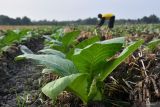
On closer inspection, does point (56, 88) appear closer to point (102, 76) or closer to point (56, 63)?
point (56, 63)

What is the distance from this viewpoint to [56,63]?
7.95ft

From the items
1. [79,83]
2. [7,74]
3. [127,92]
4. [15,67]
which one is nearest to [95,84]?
[79,83]

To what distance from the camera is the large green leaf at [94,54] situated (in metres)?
2.32

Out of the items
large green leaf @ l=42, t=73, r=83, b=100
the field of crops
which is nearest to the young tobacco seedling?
the field of crops

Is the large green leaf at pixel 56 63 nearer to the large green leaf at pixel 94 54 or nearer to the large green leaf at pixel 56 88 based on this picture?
the large green leaf at pixel 94 54

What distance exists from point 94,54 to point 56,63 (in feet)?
0.77

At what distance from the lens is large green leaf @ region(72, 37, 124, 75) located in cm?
232

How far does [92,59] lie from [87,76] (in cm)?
11

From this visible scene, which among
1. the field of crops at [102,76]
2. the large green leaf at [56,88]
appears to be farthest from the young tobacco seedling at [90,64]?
the large green leaf at [56,88]

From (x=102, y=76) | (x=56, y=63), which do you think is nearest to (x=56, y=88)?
(x=56, y=63)

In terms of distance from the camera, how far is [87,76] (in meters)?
2.43

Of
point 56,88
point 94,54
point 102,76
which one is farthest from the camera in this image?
point 102,76

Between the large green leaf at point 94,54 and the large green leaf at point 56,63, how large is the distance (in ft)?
0.18

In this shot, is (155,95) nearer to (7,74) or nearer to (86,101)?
(86,101)
